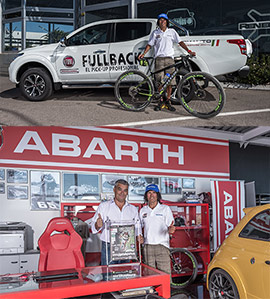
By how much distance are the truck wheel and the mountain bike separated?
54.1 inches

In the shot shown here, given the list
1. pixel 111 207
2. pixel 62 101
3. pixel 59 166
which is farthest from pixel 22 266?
pixel 62 101

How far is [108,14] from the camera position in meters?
9.25

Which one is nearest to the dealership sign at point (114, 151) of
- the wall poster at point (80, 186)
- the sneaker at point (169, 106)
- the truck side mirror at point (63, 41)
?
the wall poster at point (80, 186)

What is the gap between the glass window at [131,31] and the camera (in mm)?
7066

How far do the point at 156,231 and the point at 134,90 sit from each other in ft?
8.26

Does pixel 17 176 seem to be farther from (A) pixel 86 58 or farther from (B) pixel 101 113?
(A) pixel 86 58

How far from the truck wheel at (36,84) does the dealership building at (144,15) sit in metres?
2.12

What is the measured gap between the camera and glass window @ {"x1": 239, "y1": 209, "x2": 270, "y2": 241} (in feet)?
13.5

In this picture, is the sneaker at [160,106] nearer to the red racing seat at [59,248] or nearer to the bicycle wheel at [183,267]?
the bicycle wheel at [183,267]

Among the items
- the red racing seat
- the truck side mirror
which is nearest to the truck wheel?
the truck side mirror

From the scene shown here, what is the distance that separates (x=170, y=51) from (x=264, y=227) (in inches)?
141

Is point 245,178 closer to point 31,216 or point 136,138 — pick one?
point 136,138

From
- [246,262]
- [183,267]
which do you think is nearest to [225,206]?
[183,267]

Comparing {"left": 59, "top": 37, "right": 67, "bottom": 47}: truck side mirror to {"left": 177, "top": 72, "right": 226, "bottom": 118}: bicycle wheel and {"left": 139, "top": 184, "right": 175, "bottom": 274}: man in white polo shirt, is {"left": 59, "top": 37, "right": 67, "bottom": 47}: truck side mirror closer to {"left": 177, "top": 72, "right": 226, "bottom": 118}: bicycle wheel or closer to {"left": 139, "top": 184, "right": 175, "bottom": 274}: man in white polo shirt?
{"left": 177, "top": 72, "right": 226, "bottom": 118}: bicycle wheel
